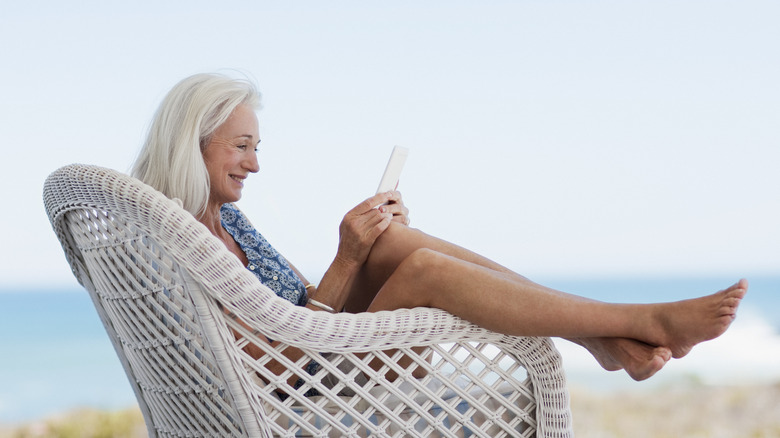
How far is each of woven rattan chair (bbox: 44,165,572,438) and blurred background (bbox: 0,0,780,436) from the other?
809 cm

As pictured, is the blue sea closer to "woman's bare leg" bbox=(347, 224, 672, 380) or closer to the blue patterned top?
the blue patterned top

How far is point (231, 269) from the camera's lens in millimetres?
1503

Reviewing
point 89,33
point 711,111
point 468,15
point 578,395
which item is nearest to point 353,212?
point 578,395

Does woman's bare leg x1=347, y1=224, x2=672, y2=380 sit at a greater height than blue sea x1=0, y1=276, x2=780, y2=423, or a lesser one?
greater

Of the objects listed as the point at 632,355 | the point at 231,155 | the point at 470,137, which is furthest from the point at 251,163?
the point at 470,137

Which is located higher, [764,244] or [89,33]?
[89,33]

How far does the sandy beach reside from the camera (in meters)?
7.97

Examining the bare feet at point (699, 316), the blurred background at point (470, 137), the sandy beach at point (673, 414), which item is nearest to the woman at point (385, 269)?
the bare feet at point (699, 316)

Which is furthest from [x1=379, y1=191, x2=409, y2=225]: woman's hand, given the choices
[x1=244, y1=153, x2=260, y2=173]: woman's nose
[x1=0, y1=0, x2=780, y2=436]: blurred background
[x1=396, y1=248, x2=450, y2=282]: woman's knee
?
[x1=0, y1=0, x2=780, y2=436]: blurred background

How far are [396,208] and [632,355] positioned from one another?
704 millimetres

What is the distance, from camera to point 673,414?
9.04 metres

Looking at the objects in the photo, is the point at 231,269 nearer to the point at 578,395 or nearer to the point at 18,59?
the point at 578,395

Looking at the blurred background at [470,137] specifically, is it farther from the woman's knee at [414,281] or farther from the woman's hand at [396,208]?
the woman's knee at [414,281]

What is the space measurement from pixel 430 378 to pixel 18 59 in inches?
452
